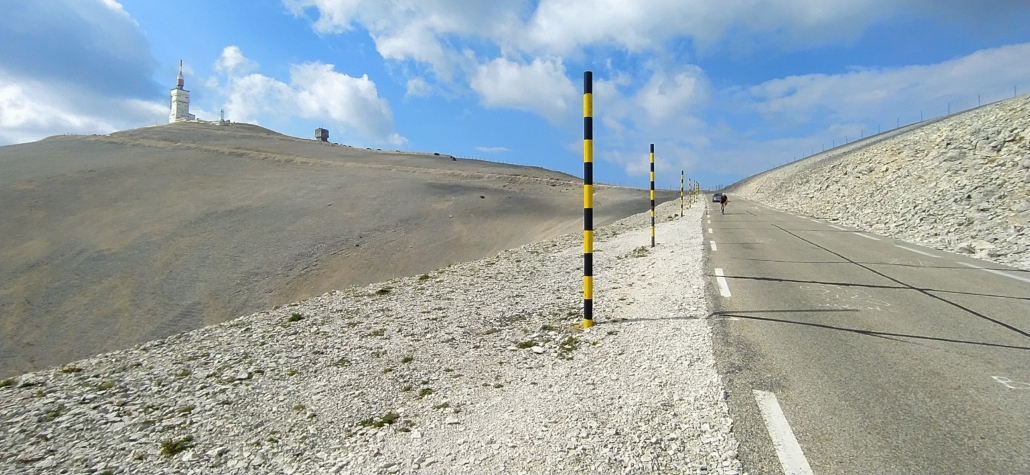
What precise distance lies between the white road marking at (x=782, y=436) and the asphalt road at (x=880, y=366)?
1 cm

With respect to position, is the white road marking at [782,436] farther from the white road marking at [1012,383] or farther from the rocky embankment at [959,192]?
the rocky embankment at [959,192]

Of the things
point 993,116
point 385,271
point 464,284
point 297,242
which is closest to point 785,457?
point 464,284

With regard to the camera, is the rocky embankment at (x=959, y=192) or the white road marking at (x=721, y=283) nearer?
the white road marking at (x=721, y=283)

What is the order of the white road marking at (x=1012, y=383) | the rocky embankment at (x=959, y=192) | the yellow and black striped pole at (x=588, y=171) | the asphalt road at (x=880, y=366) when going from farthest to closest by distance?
the rocky embankment at (x=959, y=192), the yellow and black striped pole at (x=588, y=171), the white road marking at (x=1012, y=383), the asphalt road at (x=880, y=366)

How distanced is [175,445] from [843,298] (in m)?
8.10

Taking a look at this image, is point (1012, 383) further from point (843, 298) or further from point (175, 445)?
point (175, 445)

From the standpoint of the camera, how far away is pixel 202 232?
30.7 m

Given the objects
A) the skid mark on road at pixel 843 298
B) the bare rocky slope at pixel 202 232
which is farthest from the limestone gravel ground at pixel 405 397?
the bare rocky slope at pixel 202 232

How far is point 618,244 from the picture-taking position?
50.0 feet

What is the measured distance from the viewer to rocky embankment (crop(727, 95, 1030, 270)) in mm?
13070

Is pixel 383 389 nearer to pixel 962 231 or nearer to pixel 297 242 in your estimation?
pixel 962 231

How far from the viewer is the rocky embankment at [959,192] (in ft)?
42.9

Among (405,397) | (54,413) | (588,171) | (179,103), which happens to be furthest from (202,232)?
(179,103)

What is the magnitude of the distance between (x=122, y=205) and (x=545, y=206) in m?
30.7
